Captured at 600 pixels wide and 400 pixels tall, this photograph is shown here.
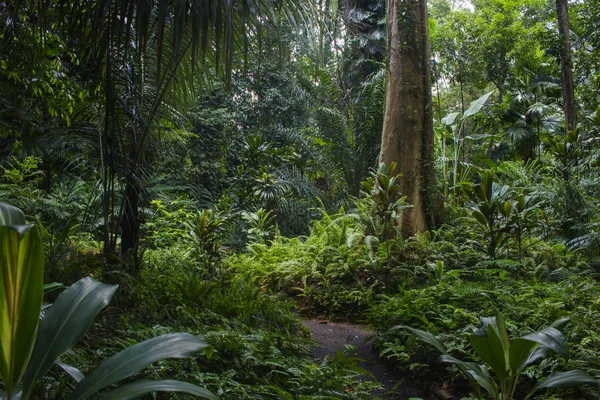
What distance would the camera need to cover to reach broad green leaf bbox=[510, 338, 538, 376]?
1896mm

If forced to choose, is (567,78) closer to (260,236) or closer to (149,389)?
(260,236)

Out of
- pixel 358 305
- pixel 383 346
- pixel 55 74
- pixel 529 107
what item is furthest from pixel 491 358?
pixel 529 107

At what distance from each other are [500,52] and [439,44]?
1889 mm

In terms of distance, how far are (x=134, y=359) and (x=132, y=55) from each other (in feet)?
11.9

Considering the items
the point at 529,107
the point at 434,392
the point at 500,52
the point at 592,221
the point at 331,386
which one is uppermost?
the point at 500,52

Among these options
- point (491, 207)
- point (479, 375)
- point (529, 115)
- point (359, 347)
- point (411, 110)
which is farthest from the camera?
point (529, 115)

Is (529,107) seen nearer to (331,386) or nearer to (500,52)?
(500,52)

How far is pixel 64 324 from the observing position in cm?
111

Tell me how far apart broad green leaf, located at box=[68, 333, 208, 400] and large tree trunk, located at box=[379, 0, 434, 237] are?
5.78 meters

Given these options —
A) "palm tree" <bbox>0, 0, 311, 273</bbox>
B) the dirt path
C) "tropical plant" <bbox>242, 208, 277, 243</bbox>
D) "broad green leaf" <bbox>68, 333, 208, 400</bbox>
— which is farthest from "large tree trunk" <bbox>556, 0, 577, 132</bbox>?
"broad green leaf" <bbox>68, 333, 208, 400</bbox>

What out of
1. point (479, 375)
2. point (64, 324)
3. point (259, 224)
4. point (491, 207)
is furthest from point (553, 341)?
point (259, 224)

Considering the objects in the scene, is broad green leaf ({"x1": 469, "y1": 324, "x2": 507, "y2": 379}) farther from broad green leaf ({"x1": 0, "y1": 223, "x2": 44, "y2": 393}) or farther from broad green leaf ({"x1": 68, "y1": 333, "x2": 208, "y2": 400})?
broad green leaf ({"x1": 0, "y1": 223, "x2": 44, "y2": 393})

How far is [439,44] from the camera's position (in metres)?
13.3

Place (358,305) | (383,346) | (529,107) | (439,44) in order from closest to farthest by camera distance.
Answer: (383,346)
(358,305)
(529,107)
(439,44)
